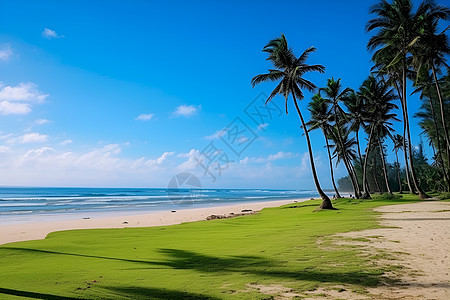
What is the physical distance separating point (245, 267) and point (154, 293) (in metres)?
2.27

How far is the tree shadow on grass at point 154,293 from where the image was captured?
474cm

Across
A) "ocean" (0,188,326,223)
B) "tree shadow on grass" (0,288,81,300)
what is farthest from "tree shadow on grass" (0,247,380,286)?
"ocean" (0,188,326,223)

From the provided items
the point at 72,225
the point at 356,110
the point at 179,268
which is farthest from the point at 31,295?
the point at 356,110

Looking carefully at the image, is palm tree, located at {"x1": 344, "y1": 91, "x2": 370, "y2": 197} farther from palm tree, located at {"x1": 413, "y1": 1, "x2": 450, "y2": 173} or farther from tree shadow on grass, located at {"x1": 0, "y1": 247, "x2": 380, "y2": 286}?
tree shadow on grass, located at {"x1": 0, "y1": 247, "x2": 380, "y2": 286}

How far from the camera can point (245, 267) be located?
6.65m

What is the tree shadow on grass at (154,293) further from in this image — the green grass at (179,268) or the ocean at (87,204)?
the ocean at (87,204)

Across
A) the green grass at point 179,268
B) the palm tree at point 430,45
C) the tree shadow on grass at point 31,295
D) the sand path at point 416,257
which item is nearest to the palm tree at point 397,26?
the palm tree at point 430,45

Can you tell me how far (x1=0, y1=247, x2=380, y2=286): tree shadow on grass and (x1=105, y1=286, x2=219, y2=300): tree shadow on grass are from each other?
4.84 ft

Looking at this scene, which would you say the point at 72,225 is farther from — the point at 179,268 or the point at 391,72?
the point at 391,72

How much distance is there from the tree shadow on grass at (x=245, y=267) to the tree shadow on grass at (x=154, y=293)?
1.48 m

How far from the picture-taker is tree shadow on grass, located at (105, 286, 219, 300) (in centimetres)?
474

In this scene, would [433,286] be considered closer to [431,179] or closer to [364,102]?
[364,102]

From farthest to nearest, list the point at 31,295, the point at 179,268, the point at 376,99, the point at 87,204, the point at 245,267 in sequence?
1. the point at 87,204
2. the point at 376,99
3. the point at 179,268
4. the point at 245,267
5. the point at 31,295

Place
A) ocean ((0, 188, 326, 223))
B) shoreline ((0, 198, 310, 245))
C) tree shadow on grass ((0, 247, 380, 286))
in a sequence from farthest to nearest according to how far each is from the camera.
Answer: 1. ocean ((0, 188, 326, 223))
2. shoreline ((0, 198, 310, 245))
3. tree shadow on grass ((0, 247, 380, 286))
